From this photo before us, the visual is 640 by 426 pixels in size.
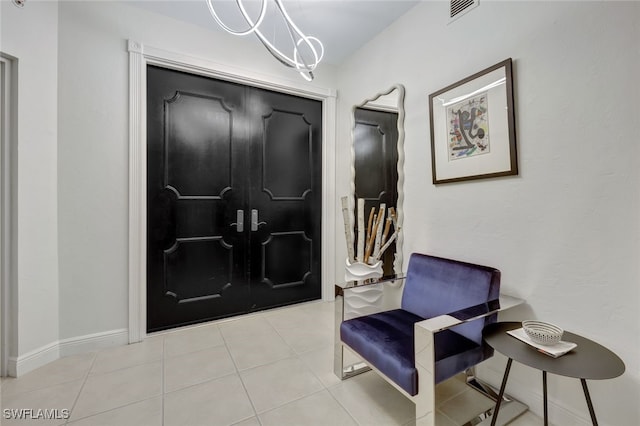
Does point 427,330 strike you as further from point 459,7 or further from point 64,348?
point 64,348

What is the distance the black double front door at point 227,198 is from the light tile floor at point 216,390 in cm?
51

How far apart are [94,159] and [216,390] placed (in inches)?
75.6

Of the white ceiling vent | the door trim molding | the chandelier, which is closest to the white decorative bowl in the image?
the chandelier

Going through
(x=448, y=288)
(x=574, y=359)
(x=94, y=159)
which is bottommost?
(x=574, y=359)

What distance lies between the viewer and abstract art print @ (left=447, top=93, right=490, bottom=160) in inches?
66.3

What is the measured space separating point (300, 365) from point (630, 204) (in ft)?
6.55

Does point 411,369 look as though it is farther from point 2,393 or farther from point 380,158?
point 2,393

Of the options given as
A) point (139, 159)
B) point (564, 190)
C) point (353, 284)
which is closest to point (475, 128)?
point (564, 190)

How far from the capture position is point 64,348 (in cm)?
200

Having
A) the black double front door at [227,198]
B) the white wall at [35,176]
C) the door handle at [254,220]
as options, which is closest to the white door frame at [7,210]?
the white wall at [35,176]

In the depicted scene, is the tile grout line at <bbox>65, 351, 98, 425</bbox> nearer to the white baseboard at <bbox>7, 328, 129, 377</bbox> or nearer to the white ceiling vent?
the white baseboard at <bbox>7, 328, 129, 377</bbox>

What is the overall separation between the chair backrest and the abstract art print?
735 millimetres

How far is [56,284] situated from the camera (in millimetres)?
1985

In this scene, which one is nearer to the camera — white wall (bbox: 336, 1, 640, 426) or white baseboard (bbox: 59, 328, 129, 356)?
white wall (bbox: 336, 1, 640, 426)
